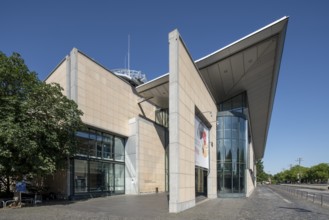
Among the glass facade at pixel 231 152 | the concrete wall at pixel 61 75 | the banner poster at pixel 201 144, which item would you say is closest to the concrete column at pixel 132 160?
the glass facade at pixel 231 152

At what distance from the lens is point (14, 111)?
55.3ft

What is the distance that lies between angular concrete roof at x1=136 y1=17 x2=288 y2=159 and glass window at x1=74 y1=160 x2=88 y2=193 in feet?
32.7

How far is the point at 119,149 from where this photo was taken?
3070 centimetres

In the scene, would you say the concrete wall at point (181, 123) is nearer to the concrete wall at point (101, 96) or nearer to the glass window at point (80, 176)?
the concrete wall at point (101, 96)

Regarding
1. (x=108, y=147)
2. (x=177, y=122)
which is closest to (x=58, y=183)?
(x=108, y=147)

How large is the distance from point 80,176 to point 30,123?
30.1 ft

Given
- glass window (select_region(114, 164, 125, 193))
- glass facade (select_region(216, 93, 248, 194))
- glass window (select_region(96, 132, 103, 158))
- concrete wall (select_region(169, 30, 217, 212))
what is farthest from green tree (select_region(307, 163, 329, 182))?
concrete wall (select_region(169, 30, 217, 212))

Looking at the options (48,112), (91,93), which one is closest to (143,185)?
(91,93)

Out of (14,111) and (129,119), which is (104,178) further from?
(14,111)

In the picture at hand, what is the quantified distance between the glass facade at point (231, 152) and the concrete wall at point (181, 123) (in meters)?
9.77

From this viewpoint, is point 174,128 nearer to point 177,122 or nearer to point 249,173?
point 177,122

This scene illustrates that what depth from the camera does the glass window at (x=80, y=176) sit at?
24.4m

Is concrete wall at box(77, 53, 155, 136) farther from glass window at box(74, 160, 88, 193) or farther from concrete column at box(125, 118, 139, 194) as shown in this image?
glass window at box(74, 160, 88, 193)

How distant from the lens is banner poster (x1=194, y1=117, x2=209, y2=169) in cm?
1989
